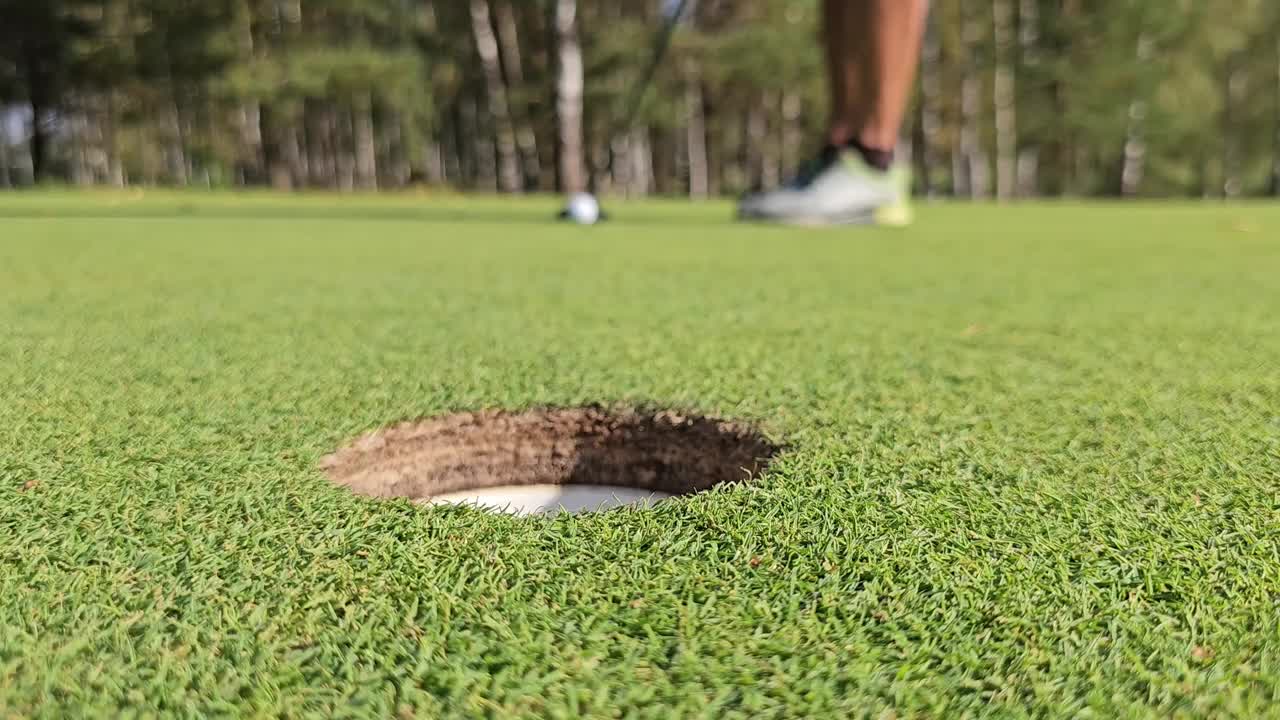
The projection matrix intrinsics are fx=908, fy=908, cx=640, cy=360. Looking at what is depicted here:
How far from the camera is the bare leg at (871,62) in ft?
12.9

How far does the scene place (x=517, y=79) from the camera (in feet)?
65.6

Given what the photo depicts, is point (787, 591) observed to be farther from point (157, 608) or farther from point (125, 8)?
point (125, 8)

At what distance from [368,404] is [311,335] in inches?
21.6

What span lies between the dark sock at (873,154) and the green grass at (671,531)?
259 centimetres

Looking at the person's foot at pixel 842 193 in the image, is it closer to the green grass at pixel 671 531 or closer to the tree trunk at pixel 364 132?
the green grass at pixel 671 531

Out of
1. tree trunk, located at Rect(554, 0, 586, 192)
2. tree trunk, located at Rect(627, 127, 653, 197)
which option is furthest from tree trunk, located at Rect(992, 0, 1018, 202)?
tree trunk, located at Rect(554, 0, 586, 192)

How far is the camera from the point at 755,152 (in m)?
26.0

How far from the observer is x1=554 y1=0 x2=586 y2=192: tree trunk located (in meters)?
13.5

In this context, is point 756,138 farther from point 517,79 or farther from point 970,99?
point 517,79

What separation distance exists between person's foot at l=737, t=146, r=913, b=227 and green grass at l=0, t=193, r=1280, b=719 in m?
2.62

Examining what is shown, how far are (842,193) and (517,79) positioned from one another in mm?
16843

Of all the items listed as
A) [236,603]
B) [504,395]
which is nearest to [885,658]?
[236,603]

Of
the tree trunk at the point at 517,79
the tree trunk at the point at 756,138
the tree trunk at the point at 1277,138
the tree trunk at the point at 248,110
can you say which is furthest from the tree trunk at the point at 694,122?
the tree trunk at the point at 1277,138

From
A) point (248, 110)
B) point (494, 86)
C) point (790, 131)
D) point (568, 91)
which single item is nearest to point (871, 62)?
point (568, 91)
